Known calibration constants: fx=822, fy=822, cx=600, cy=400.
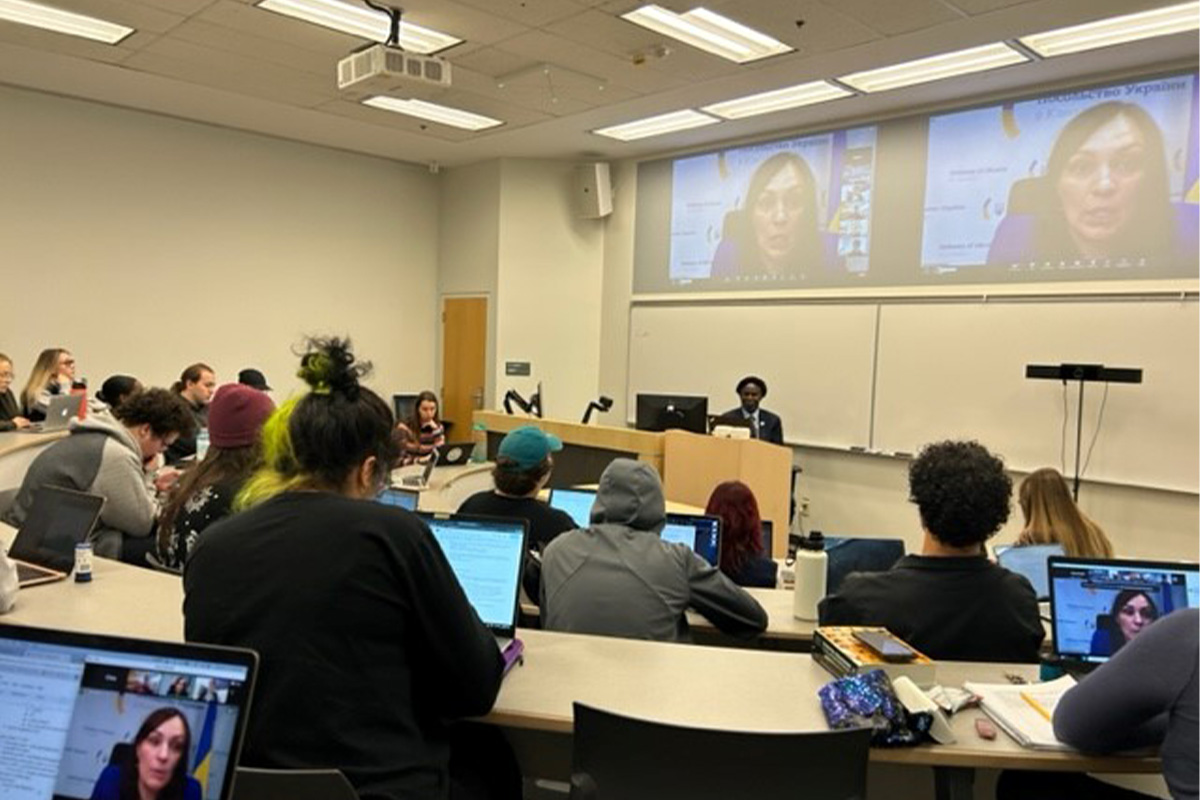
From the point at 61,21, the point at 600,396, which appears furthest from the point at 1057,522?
the point at 61,21

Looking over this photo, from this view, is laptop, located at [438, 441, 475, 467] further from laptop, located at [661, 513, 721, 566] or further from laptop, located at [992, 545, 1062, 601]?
laptop, located at [992, 545, 1062, 601]

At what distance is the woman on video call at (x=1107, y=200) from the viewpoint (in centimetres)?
509

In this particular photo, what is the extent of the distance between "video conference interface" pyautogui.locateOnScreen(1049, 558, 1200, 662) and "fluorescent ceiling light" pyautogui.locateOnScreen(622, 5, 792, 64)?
12.3 ft

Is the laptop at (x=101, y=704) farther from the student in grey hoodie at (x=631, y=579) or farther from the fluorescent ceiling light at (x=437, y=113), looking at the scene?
the fluorescent ceiling light at (x=437, y=113)

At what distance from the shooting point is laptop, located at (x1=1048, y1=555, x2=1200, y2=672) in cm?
192

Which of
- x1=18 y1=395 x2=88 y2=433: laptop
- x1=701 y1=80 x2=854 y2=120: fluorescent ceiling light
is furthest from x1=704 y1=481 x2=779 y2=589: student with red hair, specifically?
x1=18 y1=395 x2=88 y2=433: laptop

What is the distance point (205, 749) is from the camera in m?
1.05

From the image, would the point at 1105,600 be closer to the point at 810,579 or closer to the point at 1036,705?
the point at 1036,705

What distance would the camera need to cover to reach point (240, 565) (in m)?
1.38

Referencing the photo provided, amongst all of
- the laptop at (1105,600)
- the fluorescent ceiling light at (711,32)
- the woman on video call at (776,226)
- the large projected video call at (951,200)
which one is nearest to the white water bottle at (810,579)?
the laptop at (1105,600)

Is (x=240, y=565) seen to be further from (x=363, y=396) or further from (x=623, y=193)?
(x=623, y=193)

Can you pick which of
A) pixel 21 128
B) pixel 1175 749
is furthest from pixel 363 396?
pixel 21 128

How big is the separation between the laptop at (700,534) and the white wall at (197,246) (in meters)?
5.53

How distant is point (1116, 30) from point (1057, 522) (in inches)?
129
